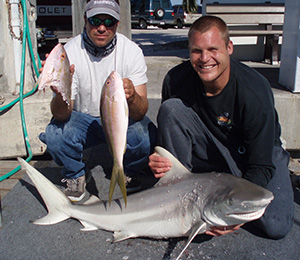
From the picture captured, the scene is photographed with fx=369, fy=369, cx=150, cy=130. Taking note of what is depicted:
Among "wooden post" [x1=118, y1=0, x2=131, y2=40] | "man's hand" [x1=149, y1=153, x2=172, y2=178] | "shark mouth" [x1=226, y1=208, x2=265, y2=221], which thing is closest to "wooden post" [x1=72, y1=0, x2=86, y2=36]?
"wooden post" [x1=118, y1=0, x2=131, y2=40]

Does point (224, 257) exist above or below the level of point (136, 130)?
below

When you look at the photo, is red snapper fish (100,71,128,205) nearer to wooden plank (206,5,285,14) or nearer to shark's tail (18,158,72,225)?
shark's tail (18,158,72,225)

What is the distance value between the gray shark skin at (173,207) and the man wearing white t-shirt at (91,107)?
1.45ft

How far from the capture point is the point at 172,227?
2.37 m

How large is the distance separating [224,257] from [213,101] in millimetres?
1066

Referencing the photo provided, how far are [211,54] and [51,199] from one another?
5.01ft

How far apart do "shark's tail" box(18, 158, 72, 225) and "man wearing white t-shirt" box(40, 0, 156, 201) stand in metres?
0.37

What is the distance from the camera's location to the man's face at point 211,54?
254cm

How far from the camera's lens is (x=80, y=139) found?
304 cm

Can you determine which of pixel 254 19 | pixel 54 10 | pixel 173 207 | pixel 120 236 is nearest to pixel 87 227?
pixel 120 236

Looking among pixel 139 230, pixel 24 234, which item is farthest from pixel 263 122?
pixel 24 234

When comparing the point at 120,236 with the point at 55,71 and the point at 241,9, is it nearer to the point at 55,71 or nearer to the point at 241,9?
the point at 55,71

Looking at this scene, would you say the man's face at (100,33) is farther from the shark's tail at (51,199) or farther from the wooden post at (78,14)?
the wooden post at (78,14)

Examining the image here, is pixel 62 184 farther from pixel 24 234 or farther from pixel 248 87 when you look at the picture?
pixel 248 87
